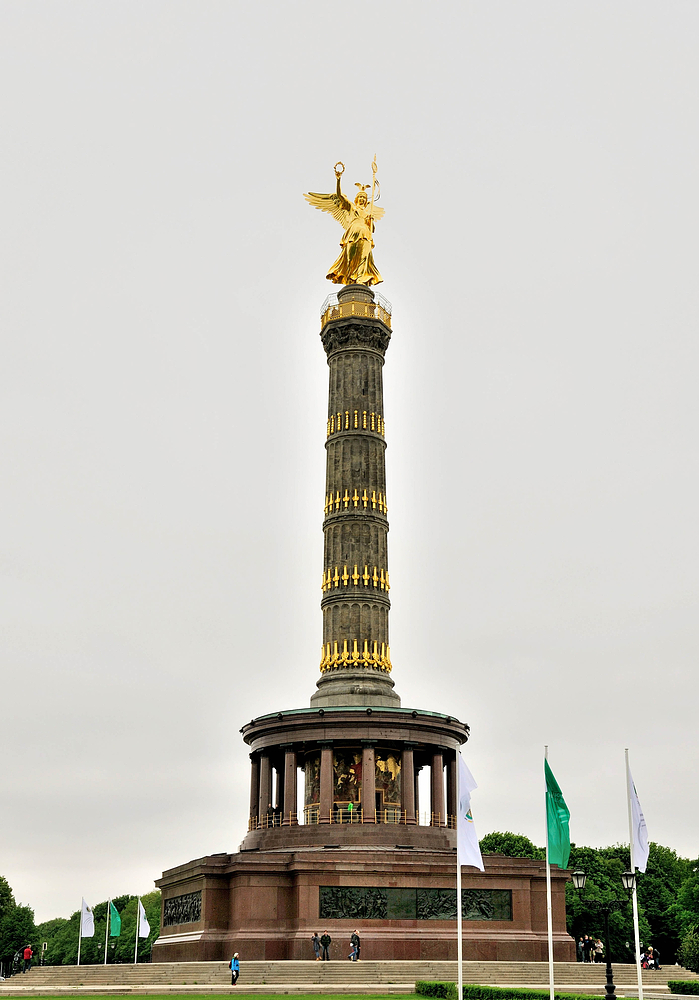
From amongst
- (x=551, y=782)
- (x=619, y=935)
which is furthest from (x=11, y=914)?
(x=551, y=782)

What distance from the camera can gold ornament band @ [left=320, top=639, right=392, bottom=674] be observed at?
41.0m

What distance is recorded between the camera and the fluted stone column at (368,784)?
118 feet

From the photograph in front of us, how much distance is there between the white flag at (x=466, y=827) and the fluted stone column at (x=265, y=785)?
18505 mm

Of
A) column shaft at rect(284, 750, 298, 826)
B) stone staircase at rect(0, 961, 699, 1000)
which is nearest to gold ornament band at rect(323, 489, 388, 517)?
column shaft at rect(284, 750, 298, 826)

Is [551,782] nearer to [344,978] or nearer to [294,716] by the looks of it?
[344,978]

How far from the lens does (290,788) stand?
124 feet

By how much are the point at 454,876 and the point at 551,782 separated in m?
12.9

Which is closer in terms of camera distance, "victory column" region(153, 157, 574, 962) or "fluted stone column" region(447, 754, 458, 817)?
"victory column" region(153, 157, 574, 962)

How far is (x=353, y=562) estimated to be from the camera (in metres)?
42.0

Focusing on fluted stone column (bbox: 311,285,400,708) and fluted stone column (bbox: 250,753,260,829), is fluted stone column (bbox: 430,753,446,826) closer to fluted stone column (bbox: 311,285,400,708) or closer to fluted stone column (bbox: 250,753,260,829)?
fluted stone column (bbox: 311,285,400,708)

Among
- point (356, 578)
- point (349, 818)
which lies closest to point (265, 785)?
point (349, 818)

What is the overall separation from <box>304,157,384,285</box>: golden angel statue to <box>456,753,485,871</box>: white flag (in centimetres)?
2846

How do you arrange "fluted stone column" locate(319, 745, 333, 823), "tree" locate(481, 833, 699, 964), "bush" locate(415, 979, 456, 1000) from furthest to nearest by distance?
"tree" locate(481, 833, 699, 964)
"fluted stone column" locate(319, 745, 333, 823)
"bush" locate(415, 979, 456, 1000)

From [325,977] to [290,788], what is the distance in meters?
8.87
